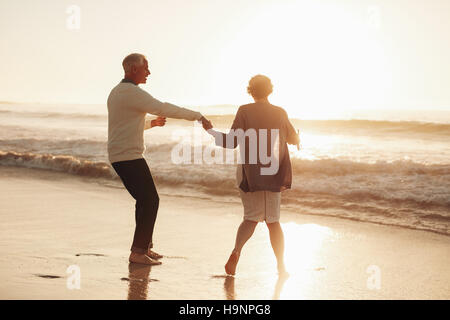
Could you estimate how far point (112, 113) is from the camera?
15.6 feet

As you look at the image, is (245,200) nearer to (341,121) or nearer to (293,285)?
(293,285)

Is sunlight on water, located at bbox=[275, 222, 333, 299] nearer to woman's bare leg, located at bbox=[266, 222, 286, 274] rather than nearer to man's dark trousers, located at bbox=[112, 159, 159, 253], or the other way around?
woman's bare leg, located at bbox=[266, 222, 286, 274]

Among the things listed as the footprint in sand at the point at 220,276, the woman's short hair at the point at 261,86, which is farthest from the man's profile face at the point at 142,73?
the footprint in sand at the point at 220,276

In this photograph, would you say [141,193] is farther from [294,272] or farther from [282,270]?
[294,272]

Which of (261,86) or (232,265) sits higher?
(261,86)

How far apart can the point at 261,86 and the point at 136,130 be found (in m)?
1.13

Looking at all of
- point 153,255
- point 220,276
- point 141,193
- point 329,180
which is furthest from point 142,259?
point 329,180

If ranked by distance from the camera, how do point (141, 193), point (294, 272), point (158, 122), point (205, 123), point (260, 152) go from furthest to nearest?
point (158, 122) → point (141, 193) → point (294, 272) → point (205, 123) → point (260, 152)

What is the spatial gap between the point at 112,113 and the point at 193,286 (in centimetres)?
163

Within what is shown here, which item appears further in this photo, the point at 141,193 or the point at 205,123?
the point at 141,193

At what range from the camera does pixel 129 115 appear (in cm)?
472

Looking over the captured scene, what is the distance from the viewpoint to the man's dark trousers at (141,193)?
479cm

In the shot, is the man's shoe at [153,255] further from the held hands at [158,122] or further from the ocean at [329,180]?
the ocean at [329,180]
